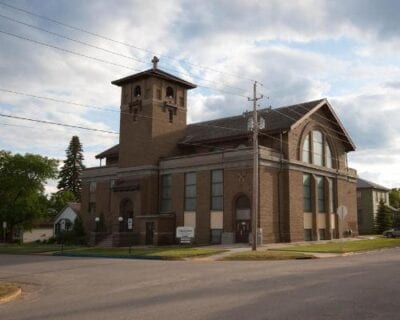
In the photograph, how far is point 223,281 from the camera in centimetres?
1560

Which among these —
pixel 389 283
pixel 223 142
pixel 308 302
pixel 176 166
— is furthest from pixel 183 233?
pixel 308 302

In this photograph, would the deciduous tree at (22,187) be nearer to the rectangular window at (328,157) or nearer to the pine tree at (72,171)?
the pine tree at (72,171)

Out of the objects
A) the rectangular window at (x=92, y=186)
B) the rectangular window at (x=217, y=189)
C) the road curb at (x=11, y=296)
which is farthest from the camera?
the rectangular window at (x=92, y=186)

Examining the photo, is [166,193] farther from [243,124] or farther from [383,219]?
[383,219]

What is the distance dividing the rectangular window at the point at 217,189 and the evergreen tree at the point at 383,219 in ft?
112

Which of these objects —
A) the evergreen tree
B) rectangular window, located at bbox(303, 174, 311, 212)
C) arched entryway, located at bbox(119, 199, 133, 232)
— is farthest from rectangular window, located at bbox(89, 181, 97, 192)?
the evergreen tree

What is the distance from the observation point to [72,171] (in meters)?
99.2

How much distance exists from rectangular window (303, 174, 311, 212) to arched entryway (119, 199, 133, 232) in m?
16.4

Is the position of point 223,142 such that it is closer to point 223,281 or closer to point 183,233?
point 183,233

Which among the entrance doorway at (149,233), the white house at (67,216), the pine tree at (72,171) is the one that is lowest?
the entrance doorway at (149,233)

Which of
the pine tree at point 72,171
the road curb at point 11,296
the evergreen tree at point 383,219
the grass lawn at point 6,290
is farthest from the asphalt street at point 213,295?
the pine tree at point 72,171

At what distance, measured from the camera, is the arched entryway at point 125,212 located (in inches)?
1864

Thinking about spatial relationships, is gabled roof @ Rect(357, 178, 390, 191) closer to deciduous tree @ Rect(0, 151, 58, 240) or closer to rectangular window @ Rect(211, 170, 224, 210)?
rectangular window @ Rect(211, 170, 224, 210)

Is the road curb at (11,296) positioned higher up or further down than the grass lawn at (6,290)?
further down
